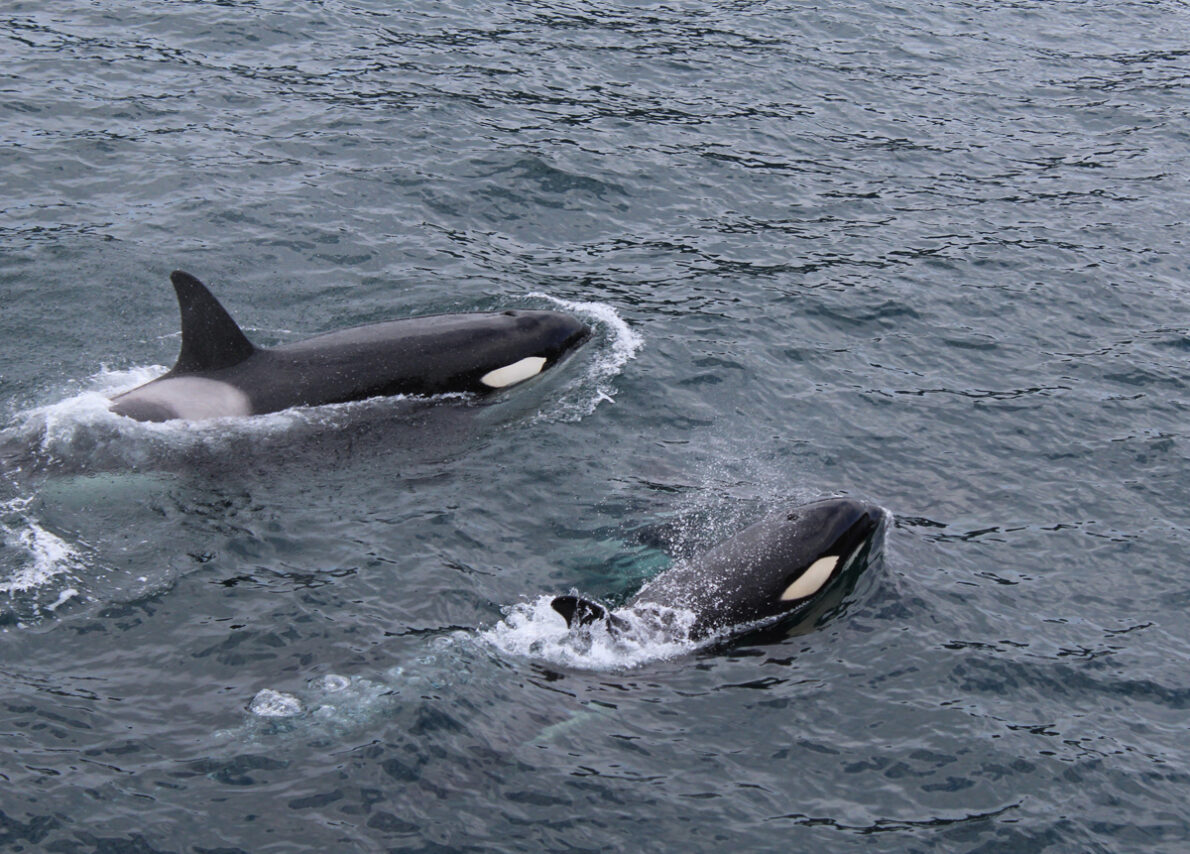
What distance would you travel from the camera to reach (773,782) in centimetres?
1143

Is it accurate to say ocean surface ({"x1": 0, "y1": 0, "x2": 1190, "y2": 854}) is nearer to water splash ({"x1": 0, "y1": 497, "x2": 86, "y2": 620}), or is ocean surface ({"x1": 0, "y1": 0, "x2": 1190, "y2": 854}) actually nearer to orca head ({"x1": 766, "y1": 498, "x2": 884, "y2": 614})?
water splash ({"x1": 0, "y1": 497, "x2": 86, "y2": 620})

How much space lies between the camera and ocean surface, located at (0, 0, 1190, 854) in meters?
11.3

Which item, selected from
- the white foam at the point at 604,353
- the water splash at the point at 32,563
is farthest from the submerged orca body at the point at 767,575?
the water splash at the point at 32,563

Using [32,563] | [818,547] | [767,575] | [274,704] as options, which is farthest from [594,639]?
[32,563]

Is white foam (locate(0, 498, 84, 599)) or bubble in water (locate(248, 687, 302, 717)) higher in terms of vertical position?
white foam (locate(0, 498, 84, 599))

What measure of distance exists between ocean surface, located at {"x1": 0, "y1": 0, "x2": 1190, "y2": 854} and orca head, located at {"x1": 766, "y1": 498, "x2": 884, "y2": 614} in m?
0.46

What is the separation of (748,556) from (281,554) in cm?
518

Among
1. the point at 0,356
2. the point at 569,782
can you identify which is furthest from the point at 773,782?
the point at 0,356

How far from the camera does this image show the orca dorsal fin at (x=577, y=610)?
12250 millimetres

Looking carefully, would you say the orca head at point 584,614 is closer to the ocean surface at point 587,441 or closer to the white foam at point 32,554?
the ocean surface at point 587,441

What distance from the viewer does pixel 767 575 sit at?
13.5 metres

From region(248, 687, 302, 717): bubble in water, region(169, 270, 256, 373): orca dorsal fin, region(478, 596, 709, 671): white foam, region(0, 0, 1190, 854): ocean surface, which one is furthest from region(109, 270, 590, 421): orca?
region(248, 687, 302, 717): bubble in water

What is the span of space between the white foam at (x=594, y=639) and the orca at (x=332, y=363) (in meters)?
4.78

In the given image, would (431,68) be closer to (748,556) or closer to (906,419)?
(906,419)
